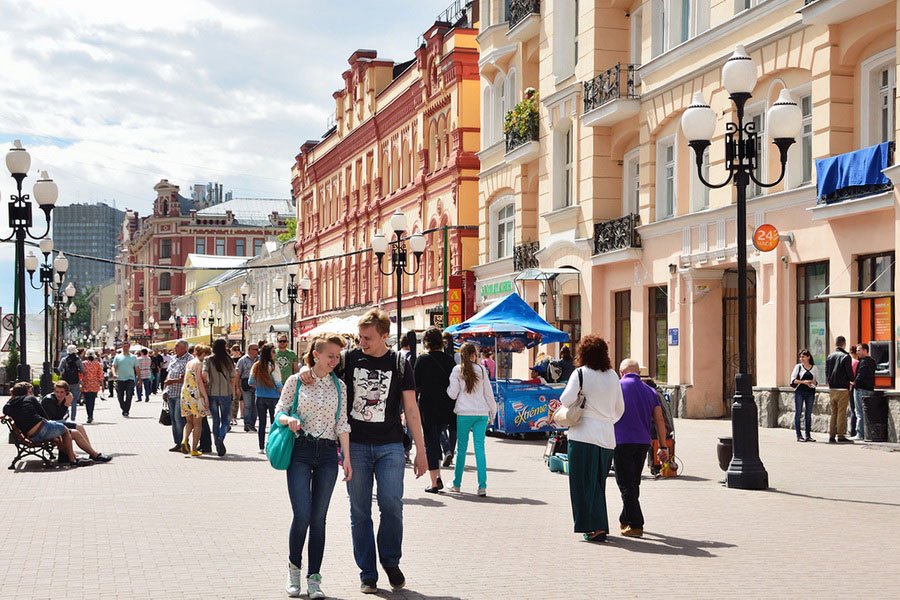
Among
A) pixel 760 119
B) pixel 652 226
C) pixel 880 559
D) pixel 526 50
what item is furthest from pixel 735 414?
pixel 526 50

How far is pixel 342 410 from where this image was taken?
8.36 metres

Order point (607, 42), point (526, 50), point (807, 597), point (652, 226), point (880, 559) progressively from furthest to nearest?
point (526, 50) < point (607, 42) < point (652, 226) < point (880, 559) < point (807, 597)

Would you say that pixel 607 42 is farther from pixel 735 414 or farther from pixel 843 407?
pixel 735 414

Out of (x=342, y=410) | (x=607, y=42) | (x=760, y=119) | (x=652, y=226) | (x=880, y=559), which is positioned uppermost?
(x=607, y=42)

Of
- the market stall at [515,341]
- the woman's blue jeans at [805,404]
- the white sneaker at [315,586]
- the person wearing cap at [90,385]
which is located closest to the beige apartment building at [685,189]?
the woman's blue jeans at [805,404]

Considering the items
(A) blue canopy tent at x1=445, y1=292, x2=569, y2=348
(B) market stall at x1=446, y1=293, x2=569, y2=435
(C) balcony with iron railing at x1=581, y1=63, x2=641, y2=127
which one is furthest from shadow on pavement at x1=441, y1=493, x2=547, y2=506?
(C) balcony with iron railing at x1=581, y1=63, x2=641, y2=127

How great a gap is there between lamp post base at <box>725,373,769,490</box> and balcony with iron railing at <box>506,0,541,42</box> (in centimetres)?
2352

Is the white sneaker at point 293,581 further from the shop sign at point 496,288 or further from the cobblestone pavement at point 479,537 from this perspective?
the shop sign at point 496,288

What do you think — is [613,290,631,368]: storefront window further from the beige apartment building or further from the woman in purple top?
the woman in purple top

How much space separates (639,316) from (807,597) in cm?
2307

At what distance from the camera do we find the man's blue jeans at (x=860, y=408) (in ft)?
67.6

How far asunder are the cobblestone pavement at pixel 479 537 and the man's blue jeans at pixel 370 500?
26 centimetres

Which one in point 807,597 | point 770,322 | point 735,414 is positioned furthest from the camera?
point 770,322

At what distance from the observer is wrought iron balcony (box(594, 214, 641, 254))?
101 feet
